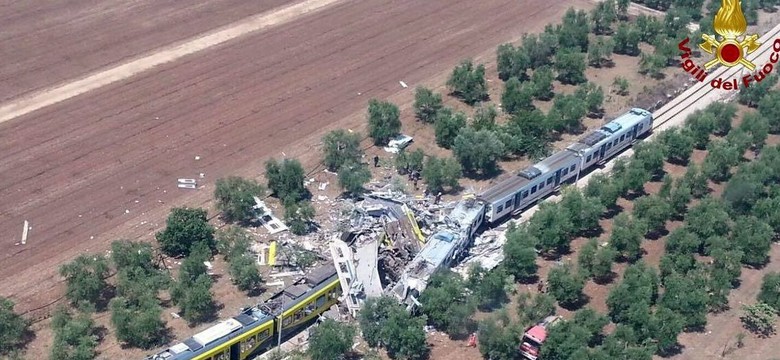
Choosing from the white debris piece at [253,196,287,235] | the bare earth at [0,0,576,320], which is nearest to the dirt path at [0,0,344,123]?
the bare earth at [0,0,576,320]

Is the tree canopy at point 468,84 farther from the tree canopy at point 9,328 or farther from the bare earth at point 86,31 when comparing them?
the tree canopy at point 9,328

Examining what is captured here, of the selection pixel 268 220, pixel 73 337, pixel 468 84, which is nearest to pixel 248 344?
pixel 73 337

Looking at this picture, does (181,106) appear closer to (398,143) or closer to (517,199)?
(398,143)

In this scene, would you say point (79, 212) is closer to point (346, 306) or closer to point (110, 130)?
point (110, 130)

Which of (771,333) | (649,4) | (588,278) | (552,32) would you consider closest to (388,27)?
(552,32)

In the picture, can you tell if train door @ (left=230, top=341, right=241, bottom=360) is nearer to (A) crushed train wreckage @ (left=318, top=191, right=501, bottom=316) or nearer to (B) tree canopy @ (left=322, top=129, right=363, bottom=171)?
(A) crushed train wreckage @ (left=318, top=191, right=501, bottom=316)
